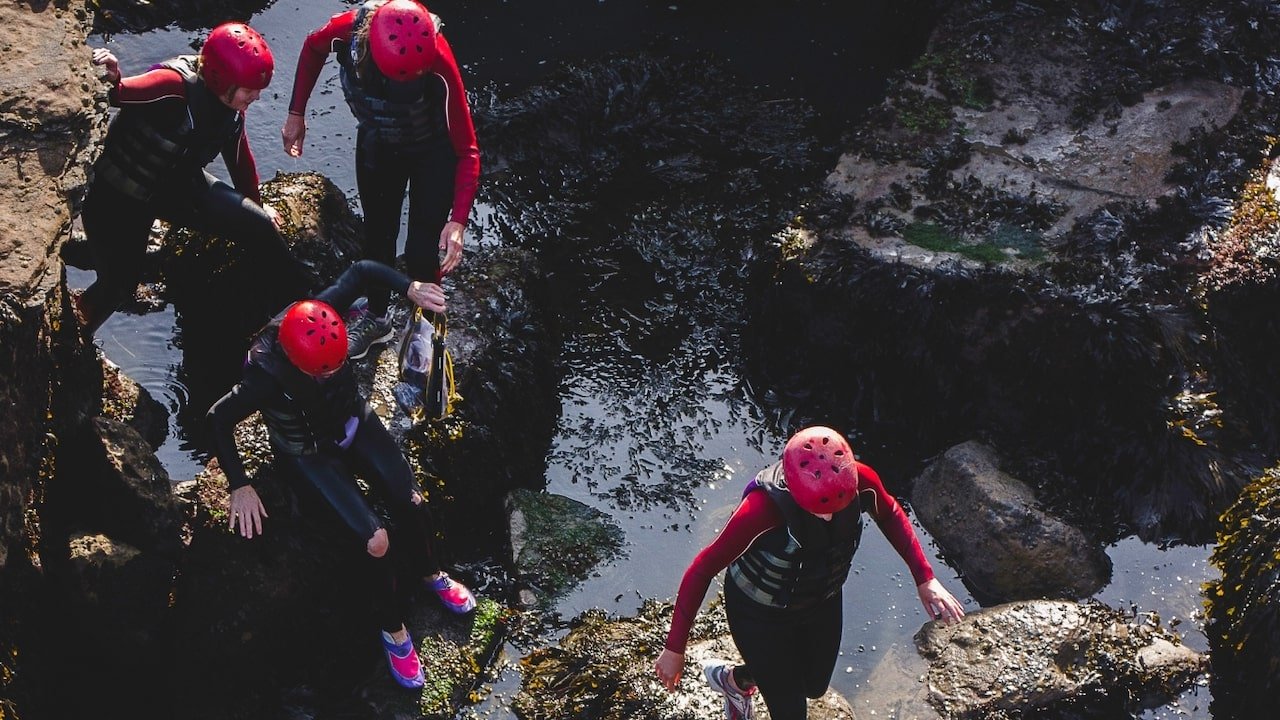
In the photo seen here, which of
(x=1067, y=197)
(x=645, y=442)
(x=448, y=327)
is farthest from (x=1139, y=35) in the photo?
(x=448, y=327)

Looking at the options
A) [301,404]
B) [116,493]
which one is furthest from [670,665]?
[116,493]

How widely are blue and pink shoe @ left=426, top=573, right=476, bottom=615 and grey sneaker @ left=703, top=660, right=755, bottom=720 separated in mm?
1252

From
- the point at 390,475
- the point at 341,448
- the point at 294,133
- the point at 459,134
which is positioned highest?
the point at 459,134

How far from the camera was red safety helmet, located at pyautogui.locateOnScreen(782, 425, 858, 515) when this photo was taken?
4.72m

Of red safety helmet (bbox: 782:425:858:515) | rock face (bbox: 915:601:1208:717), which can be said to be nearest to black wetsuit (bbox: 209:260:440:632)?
red safety helmet (bbox: 782:425:858:515)

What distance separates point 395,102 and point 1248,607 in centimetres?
464

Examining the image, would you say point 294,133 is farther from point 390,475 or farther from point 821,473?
point 821,473

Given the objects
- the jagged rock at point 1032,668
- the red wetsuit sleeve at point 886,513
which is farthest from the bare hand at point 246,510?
the jagged rock at point 1032,668

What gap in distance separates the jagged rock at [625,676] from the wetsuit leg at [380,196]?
201cm

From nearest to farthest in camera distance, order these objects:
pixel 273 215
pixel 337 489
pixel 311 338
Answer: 1. pixel 311 338
2. pixel 337 489
3. pixel 273 215

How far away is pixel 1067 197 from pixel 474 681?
4.56 m

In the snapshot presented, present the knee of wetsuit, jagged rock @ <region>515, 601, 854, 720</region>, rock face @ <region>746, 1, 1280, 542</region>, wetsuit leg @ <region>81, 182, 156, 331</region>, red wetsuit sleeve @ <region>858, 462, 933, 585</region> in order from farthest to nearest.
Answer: rock face @ <region>746, 1, 1280, 542</region>
wetsuit leg @ <region>81, 182, 156, 331</region>
jagged rock @ <region>515, 601, 854, 720</region>
the knee of wetsuit
red wetsuit sleeve @ <region>858, 462, 933, 585</region>

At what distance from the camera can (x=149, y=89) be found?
20.3 ft

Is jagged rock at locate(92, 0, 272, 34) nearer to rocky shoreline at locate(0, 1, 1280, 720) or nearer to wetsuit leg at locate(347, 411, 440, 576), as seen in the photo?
rocky shoreline at locate(0, 1, 1280, 720)
